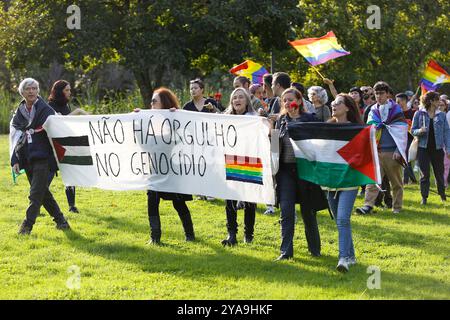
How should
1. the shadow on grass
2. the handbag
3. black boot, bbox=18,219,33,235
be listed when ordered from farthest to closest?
the handbag, black boot, bbox=18,219,33,235, the shadow on grass

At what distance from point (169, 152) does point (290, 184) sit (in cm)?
183

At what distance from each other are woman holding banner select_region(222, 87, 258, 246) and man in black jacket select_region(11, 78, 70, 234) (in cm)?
261

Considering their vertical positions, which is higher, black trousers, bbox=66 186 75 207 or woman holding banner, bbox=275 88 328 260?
woman holding banner, bbox=275 88 328 260

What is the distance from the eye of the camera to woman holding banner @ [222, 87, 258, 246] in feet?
33.6

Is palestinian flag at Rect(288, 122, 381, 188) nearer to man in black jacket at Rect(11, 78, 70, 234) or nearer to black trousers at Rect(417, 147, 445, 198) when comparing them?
man in black jacket at Rect(11, 78, 70, 234)

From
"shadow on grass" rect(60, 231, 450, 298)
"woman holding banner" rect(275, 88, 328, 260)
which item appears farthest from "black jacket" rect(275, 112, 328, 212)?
"shadow on grass" rect(60, 231, 450, 298)

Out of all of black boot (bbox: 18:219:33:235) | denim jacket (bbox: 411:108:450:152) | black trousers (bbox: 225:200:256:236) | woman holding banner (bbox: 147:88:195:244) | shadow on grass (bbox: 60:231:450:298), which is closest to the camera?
shadow on grass (bbox: 60:231:450:298)

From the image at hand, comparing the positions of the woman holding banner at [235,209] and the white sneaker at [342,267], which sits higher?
the woman holding banner at [235,209]

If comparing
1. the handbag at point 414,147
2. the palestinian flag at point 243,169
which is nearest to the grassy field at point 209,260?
the palestinian flag at point 243,169

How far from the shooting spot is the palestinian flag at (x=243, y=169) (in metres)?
9.62

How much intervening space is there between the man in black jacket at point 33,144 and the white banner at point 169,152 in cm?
15

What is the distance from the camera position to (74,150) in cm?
1120

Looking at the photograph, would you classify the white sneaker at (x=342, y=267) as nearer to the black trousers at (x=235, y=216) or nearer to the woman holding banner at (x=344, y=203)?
the woman holding banner at (x=344, y=203)

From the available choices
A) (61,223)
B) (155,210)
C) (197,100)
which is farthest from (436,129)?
(61,223)
